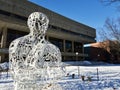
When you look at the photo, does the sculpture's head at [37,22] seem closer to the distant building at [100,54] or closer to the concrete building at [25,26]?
the concrete building at [25,26]

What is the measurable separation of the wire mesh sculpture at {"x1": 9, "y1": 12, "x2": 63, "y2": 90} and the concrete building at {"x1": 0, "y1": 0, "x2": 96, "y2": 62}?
24.2 metres

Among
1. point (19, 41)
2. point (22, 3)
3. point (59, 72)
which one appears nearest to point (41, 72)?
point (59, 72)

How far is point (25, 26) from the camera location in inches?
1339

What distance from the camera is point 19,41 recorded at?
21.5 ft

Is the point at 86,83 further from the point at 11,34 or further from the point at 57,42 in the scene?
the point at 57,42

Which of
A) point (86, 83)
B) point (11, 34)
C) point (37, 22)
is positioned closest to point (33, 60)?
point (37, 22)

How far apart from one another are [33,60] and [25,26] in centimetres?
2786

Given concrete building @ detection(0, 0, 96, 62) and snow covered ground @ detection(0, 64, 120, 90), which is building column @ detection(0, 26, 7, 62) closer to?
concrete building @ detection(0, 0, 96, 62)

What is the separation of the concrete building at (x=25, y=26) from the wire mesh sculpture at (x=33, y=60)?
24.2 m

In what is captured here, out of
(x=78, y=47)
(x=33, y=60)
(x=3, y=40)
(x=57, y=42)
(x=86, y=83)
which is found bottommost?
(x=86, y=83)

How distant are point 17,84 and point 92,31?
2098 inches

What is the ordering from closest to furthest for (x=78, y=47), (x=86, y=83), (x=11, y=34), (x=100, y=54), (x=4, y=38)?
(x=86, y=83) < (x=4, y=38) < (x=11, y=34) < (x=78, y=47) < (x=100, y=54)

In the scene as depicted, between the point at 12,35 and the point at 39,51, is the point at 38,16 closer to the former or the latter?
the point at 39,51

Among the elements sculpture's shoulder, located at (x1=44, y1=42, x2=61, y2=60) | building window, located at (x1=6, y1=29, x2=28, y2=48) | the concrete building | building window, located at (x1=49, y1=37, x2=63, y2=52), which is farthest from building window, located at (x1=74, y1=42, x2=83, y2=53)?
sculpture's shoulder, located at (x1=44, y1=42, x2=61, y2=60)
